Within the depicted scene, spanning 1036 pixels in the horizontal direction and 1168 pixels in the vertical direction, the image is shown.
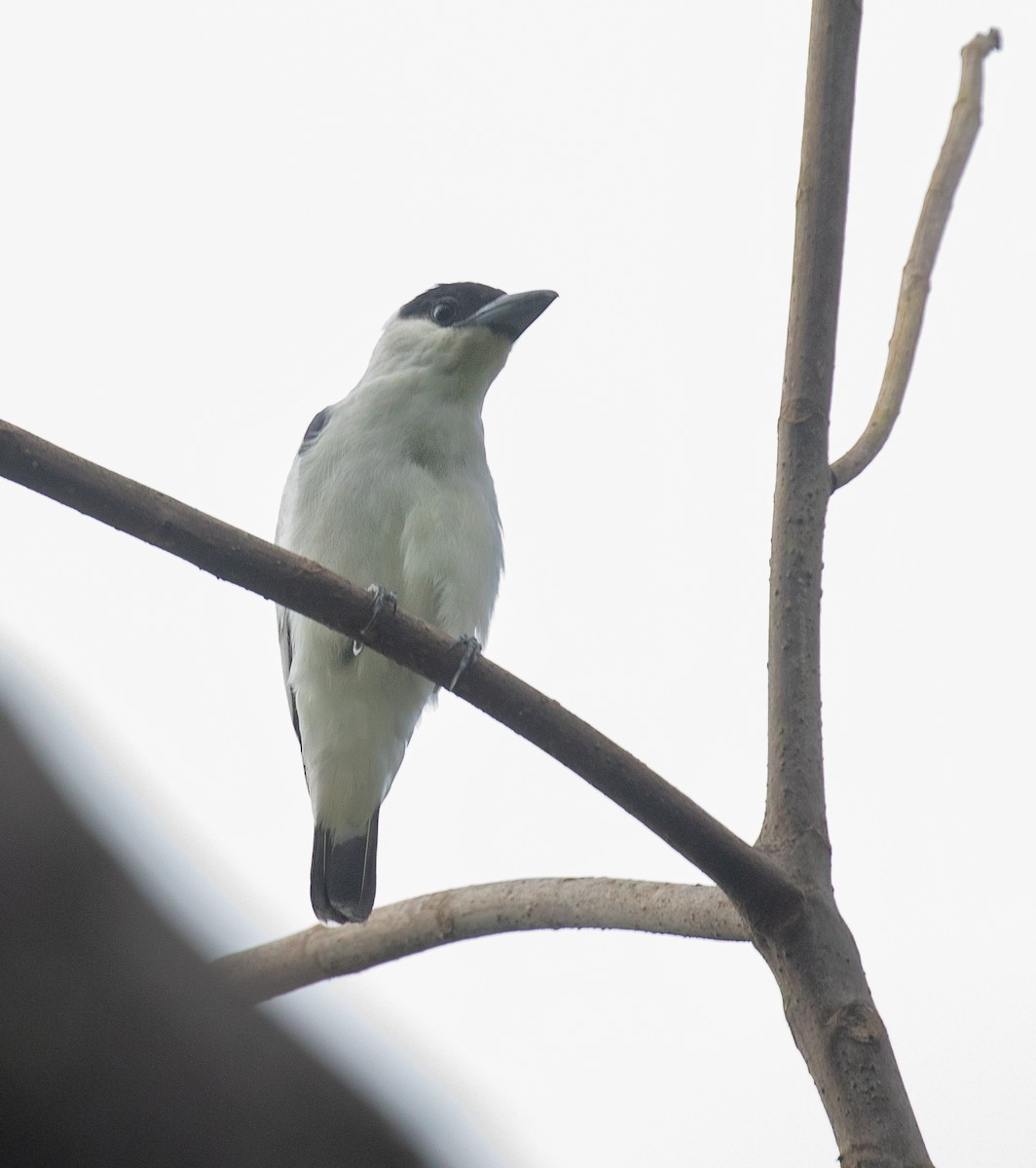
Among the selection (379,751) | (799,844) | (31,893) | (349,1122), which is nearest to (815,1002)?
(799,844)

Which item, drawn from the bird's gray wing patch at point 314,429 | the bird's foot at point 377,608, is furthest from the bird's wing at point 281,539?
the bird's foot at point 377,608

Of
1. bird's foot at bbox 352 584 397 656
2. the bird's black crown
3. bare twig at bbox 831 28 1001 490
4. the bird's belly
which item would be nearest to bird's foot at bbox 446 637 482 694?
bird's foot at bbox 352 584 397 656

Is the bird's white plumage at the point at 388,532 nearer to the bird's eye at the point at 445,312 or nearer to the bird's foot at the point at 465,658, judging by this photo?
the bird's eye at the point at 445,312

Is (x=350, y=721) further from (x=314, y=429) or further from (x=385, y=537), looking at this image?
(x=314, y=429)

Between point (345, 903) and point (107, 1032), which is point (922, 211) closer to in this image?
point (345, 903)

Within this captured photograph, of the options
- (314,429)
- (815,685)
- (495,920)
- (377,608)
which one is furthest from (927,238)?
(314,429)

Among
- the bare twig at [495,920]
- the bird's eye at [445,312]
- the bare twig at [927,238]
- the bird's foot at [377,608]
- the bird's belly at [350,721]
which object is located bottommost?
the bare twig at [495,920]

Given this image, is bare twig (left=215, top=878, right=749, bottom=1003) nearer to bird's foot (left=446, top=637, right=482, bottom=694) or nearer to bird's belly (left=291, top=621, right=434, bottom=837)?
bird's foot (left=446, top=637, right=482, bottom=694)
